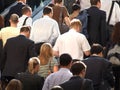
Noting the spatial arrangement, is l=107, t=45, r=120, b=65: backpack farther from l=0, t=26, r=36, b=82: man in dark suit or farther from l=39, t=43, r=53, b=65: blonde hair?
l=0, t=26, r=36, b=82: man in dark suit

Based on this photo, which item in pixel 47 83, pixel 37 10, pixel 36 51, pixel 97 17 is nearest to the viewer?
pixel 47 83

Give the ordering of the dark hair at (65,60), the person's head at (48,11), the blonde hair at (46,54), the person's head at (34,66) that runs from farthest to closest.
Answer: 1. the person's head at (48,11)
2. the blonde hair at (46,54)
3. the person's head at (34,66)
4. the dark hair at (65,60)

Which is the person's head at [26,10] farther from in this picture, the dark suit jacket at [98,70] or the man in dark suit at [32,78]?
the man in dark suit at [32,78]

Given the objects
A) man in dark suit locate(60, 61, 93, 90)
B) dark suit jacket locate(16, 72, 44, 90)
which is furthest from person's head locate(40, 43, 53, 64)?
man in dark suit locate(60, 61, 93, 90)

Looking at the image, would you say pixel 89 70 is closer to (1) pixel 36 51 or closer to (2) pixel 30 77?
(2) pixel 30 77

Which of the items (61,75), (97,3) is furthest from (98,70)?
(97,3)

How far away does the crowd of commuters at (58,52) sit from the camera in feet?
36.6

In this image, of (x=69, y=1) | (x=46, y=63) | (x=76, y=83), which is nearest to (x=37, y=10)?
(x=69, y=1)

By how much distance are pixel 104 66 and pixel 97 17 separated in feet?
10.4

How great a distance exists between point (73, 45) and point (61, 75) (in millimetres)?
2199

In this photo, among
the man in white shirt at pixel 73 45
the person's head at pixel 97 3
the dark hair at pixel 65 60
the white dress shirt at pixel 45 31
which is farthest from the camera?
the person's head at pixel 97 3

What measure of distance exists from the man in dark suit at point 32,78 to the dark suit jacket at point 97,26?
3.66 metres

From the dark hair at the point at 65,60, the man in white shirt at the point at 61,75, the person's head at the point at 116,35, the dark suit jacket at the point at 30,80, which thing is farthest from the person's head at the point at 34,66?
the person's head at the point at 116,35

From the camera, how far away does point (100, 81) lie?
39.6ft
